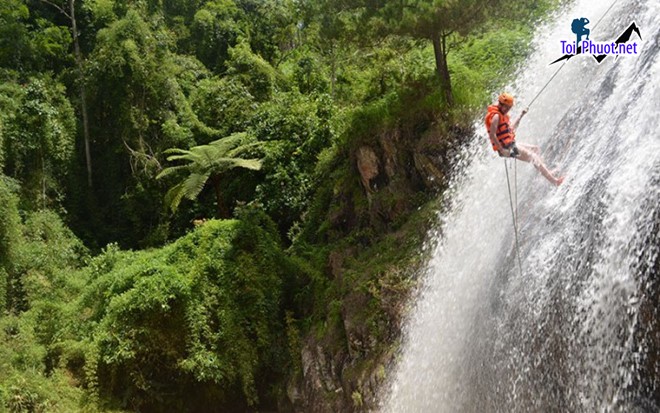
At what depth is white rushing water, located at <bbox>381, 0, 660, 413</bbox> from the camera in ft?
19.2

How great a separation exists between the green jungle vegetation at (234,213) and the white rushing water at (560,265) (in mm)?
743

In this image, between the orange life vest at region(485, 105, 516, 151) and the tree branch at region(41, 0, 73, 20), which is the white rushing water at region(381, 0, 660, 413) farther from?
the tree branch at region(41, 0, 73, 20)

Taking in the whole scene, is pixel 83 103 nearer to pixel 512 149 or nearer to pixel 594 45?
pixel 594 45

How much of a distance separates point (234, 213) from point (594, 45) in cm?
763

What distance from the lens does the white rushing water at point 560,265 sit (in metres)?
5.87

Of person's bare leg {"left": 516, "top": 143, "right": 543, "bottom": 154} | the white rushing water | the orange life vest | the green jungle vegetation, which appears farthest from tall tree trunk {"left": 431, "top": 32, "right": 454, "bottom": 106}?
the orange life vest

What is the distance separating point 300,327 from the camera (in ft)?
36.9

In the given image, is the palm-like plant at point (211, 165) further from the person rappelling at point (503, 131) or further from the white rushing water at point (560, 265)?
the person rappelling at point (503, 131)

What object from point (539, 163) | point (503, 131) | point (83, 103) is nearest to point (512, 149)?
point (503, 131)

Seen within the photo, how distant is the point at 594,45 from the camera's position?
29.6 feet

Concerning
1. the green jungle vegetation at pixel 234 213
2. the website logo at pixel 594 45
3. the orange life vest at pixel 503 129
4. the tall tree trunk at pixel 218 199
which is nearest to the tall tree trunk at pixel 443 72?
the green jungle vegetation at pixel 234 213

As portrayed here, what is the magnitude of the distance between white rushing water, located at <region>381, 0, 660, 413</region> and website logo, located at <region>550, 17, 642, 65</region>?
0.11 meters

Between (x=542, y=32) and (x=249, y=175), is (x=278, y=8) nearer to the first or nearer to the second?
(x=249, y=175)

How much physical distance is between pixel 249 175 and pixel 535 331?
10337 millimetres
